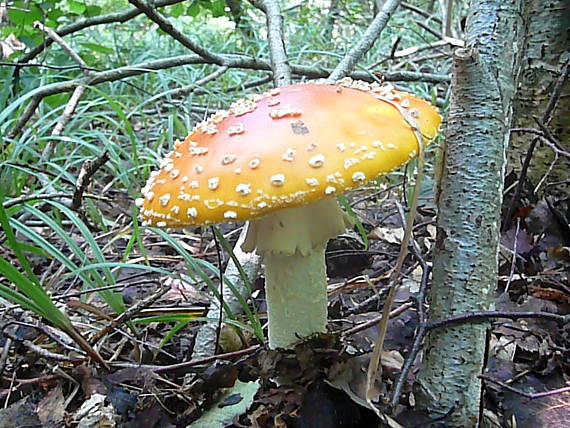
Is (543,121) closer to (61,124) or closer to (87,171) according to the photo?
(87,171)

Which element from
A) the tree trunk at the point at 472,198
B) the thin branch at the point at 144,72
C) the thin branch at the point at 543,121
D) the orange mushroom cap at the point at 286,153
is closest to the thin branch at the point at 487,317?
the tree trunk at the point at 472,198

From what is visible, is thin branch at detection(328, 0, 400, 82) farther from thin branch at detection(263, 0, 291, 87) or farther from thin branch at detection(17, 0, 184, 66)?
thin branch at detection(17, 0, 184, 66)

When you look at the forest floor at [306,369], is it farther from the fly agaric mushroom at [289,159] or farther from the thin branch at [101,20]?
the thin branch at [101,20]

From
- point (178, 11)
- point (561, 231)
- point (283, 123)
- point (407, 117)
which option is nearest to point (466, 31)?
point (407, 117)

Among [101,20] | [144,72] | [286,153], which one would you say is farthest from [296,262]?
[101,20]

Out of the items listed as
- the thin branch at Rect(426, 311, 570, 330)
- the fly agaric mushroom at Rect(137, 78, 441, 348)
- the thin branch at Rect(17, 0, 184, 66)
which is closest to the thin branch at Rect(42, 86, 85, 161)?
the thin branch at Rect(17, 0, 184, 66)

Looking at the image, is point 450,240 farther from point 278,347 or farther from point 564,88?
point 564,88
